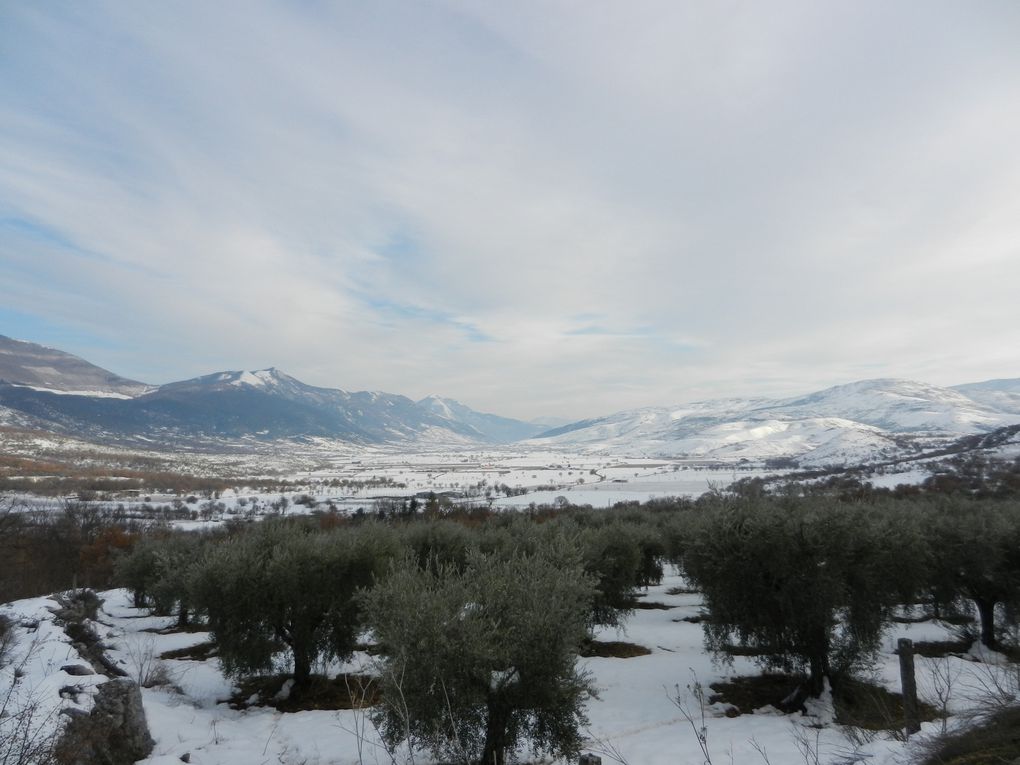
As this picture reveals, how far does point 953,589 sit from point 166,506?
145 meters

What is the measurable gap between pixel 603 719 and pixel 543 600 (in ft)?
22.9

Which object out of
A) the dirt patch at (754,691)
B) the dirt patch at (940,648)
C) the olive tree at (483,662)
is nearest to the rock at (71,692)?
the olive tree at (483,662)

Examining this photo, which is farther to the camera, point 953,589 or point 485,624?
point 953,589

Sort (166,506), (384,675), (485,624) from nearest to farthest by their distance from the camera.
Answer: (384,675), (485,624), (166,506)

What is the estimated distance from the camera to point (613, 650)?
22.3m

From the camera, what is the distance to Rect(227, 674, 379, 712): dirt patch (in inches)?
621

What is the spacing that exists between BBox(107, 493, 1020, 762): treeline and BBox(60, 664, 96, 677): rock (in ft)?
Result: 9.27

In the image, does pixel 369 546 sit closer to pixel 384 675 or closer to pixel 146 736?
pixel 146 736

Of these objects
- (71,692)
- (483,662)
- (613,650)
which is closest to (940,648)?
(613,650)

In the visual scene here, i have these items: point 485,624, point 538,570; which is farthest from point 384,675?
point 538,570

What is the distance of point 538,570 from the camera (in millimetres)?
11188

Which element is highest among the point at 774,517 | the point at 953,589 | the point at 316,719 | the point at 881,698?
the point at 774,517

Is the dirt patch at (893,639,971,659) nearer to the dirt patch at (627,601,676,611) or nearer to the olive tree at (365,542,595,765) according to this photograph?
the dirt patch at (627,601,676,611)

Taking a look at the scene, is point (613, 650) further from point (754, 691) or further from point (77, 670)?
point (77, 670)
